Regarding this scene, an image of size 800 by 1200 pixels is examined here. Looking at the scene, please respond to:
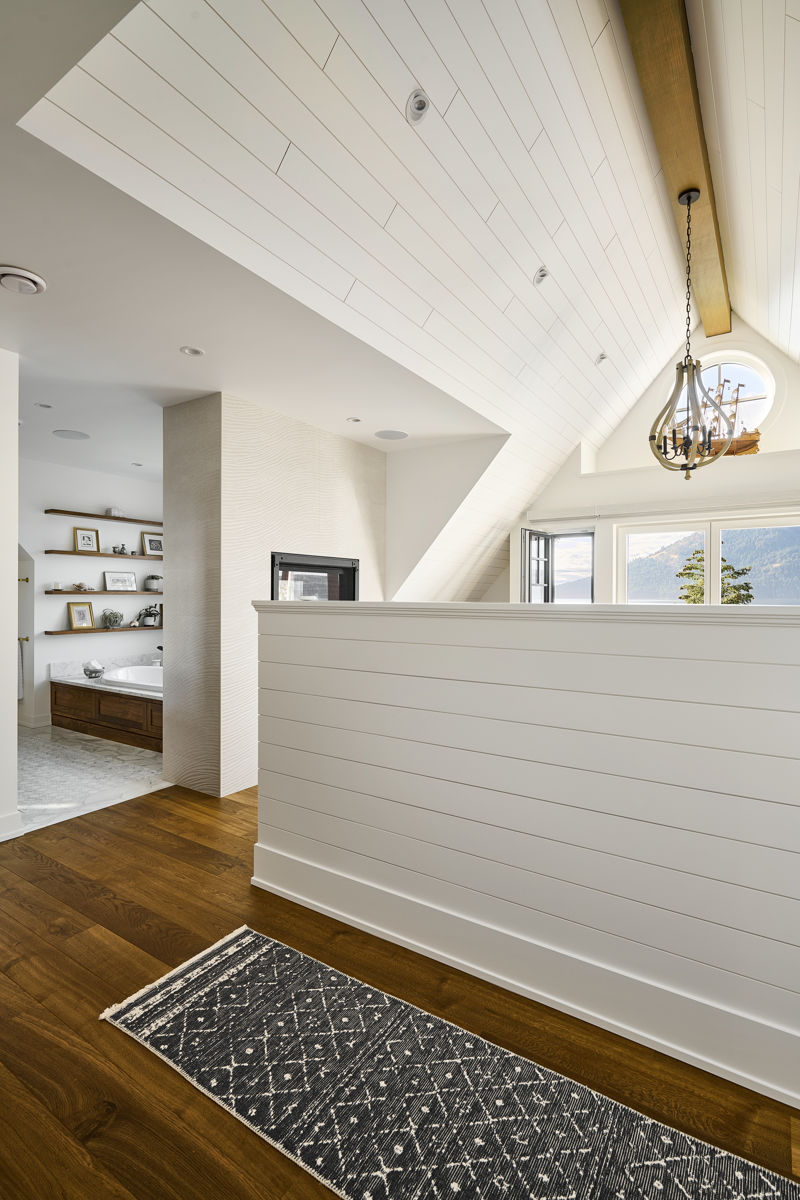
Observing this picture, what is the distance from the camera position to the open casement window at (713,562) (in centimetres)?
460

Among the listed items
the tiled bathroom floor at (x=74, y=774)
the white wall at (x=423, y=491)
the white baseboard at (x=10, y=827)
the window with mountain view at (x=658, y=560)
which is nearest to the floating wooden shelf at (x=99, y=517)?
the tiled bathroom floor at (x=74, y=774)

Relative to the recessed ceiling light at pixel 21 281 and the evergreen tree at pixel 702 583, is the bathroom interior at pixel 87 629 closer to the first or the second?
the recessed ceiling light at pixel 21 281

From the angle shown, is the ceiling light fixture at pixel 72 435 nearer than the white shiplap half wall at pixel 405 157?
No

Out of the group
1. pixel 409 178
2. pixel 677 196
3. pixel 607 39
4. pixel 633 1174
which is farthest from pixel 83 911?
pixel 677 196

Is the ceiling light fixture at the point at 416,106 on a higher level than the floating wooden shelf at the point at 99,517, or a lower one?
higher

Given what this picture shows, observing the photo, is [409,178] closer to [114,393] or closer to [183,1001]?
[114,393]

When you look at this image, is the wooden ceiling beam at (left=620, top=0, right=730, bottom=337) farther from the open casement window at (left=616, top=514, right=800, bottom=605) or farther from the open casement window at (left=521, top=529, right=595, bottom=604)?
the open casement window at (left=521, top=529, right=595, bottom=604)

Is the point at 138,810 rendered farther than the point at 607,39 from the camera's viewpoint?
Yes

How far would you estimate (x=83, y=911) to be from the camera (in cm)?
227

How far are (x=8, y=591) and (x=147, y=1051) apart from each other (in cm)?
227

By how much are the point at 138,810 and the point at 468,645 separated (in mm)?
2449

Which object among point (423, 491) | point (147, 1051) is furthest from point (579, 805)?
point (423, 491)

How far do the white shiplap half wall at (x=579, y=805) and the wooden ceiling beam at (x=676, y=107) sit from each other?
2384 mm

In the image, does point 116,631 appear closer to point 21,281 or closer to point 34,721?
point 34,721
